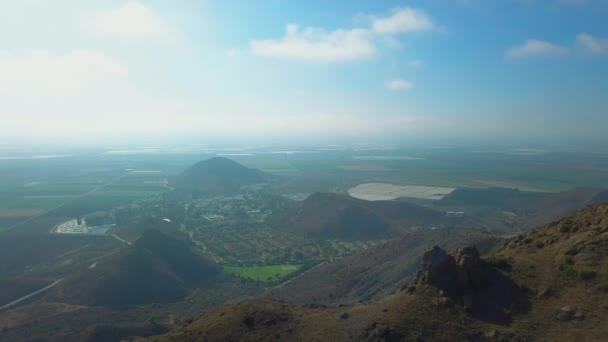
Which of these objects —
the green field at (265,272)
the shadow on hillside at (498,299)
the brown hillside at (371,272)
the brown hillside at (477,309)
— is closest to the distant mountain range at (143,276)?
the green field at (265,272)

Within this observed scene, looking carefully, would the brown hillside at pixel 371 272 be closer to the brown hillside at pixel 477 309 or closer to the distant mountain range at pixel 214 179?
the brown hillside at pixel 477 309

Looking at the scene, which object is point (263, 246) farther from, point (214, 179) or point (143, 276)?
point (214, 179)

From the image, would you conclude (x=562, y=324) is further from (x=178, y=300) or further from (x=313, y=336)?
(x=178, y=300)

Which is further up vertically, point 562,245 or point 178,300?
point 562,245

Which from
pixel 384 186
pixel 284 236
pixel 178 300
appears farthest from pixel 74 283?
pixel 384 186

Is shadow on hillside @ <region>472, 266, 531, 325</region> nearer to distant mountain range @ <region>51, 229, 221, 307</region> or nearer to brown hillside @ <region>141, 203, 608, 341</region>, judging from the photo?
brown hillside @ <region>141, 203, 608, 341</region>
